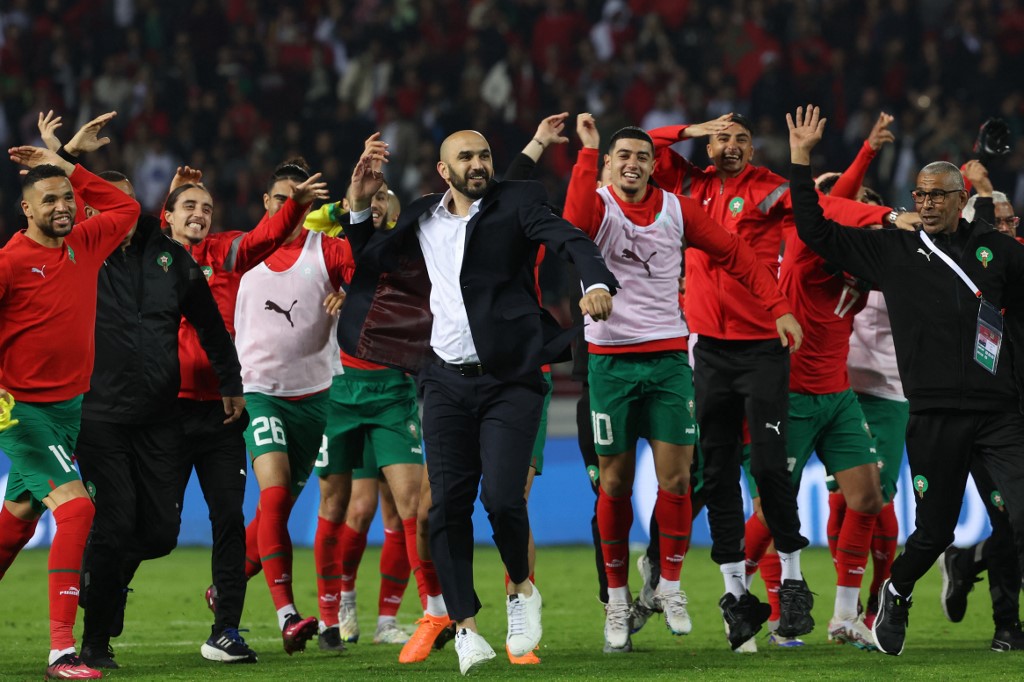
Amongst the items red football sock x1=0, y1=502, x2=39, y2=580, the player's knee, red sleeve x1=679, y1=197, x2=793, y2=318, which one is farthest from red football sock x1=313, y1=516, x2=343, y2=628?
the player's knee

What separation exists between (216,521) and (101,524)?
0.70 meters

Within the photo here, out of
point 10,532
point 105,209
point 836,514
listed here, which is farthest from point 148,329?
point 836,514

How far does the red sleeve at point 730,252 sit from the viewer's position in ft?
26.2

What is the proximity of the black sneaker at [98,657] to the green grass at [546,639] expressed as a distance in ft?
0.54

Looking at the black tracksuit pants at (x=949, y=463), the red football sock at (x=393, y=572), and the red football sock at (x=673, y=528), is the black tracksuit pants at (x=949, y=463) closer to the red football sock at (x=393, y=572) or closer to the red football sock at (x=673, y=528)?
the red football sock at (x=673, y=528)

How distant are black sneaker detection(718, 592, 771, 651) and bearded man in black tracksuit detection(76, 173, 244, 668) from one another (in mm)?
2890

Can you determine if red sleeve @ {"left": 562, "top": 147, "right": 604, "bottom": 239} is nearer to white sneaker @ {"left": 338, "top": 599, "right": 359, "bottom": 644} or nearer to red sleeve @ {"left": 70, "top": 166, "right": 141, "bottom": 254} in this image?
red sleeve @ {"left": 70, "top": 166, "right": 141, "bottom": 254}

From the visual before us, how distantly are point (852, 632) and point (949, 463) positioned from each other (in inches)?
57.7

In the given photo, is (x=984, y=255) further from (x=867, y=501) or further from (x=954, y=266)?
(x=867, y=501)

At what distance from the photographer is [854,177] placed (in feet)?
28.8

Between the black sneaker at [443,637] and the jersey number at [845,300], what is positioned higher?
the jersey number at [845,300]

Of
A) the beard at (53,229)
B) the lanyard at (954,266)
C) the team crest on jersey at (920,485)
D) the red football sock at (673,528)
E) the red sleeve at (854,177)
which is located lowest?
the red football sock at (673,528)

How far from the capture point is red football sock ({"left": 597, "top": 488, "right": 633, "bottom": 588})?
8.32m

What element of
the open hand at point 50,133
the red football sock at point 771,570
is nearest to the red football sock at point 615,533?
the red football sock at point 771,570
